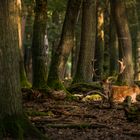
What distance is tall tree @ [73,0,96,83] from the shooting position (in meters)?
19.0

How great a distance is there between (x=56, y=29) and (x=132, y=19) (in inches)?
226

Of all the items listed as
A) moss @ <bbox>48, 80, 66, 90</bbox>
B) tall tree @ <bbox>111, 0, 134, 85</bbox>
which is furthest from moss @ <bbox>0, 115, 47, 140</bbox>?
tall tree @ <bbox>111, 0, 134, 85</bbox>

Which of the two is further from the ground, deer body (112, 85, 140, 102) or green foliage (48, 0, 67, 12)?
green foliage (48, 0, 67, 12)

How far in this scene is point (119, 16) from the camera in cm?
1878

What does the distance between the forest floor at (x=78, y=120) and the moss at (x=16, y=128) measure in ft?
2.48

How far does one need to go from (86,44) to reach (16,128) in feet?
33.7

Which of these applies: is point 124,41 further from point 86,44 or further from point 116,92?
point 116,92

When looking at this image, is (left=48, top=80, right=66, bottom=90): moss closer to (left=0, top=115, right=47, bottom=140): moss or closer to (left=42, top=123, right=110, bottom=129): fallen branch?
(left=42, top=123, right=110, bottom=129): fallen branch

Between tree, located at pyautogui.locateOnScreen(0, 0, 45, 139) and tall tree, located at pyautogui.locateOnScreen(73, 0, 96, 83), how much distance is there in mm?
9881

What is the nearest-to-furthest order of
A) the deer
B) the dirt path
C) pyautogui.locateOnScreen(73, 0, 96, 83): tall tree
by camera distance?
1. the dirt path
2. the deer
3. pyautogui.locateOnScreen(73, 0, 96, 83): tall tree

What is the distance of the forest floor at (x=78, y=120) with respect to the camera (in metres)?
10.5

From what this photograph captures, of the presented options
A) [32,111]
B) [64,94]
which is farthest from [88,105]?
[32,111]

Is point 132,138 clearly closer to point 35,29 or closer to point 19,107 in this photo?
point 19,107

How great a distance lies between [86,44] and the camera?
62.7 feet
